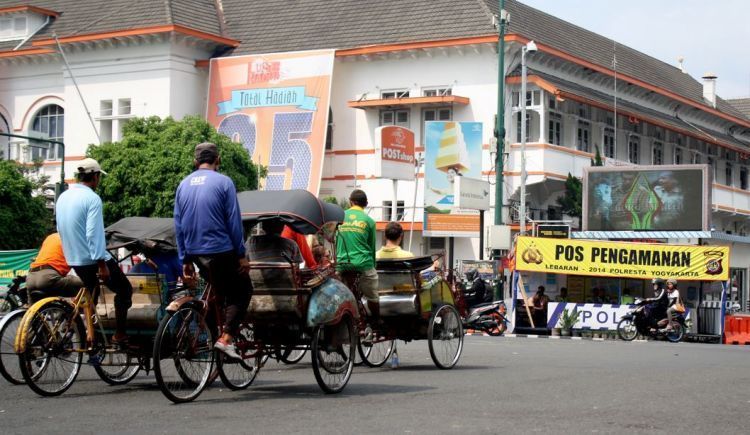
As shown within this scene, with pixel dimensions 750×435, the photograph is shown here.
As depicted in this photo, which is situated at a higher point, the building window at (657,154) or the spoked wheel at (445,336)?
the building window at (657,154)

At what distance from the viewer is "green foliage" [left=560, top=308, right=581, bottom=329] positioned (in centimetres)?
3281

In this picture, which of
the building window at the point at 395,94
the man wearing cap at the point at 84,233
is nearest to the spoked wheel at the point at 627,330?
the building window at the point at 395,94

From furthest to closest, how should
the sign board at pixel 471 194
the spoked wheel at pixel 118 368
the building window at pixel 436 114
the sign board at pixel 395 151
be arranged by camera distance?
the building window at pixel 436 114, the sign board at pixel 395 151, the sign board at pixel 471 194, the spoked wheel at pixel 118 368

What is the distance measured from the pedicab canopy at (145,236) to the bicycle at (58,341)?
0.96m

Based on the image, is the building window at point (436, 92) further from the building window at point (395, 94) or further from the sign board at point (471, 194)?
the sign board at point (471, 194)

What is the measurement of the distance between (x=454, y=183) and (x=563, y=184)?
8.37 m

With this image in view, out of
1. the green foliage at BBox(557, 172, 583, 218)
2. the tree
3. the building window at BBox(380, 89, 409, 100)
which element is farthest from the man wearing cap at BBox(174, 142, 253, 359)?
the building window at BBox(380, 89, 409, 100)

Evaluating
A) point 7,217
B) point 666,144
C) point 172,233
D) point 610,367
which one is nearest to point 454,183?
point 7,217

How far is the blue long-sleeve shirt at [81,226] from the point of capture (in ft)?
35.0

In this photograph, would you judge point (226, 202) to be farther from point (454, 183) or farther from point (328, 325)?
point (454, 183)

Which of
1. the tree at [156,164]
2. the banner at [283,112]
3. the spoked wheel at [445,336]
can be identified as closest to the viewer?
the spoked wheel at [445,336]

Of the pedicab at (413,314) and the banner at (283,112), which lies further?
the banner at (283,112)

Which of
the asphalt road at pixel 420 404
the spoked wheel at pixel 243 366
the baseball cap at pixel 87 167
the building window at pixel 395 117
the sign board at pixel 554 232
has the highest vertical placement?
the building window at pixel 395 117

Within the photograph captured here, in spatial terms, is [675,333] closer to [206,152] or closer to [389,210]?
[389,210]
